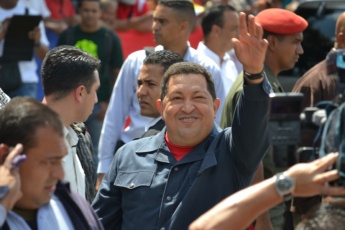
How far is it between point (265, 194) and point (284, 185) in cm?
9

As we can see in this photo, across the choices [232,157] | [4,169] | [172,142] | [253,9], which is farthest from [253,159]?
[253,9]

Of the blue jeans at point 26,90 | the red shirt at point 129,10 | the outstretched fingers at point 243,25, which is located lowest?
the red shirt at point 129,10

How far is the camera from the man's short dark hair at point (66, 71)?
627 centimetres

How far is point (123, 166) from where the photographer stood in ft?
19.5

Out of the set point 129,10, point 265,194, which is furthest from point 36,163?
point 129,10

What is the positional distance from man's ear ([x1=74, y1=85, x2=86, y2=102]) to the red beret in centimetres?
213

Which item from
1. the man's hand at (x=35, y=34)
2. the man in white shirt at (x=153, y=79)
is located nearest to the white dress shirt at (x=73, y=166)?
the man in white shirt at (x=153, y=79)

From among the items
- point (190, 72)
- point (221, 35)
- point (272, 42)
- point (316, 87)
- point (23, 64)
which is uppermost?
point (190, 72)

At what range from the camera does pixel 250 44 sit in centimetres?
500

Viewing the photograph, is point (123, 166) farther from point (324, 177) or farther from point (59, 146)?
point (324, 177)

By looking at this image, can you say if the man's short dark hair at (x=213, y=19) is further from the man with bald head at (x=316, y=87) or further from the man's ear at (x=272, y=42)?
the man with bald head at (x=316, y=87)

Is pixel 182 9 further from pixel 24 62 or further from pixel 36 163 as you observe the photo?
pixel 36 163

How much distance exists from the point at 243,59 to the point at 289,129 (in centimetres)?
85

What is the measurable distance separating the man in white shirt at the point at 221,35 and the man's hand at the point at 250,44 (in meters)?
5.11
